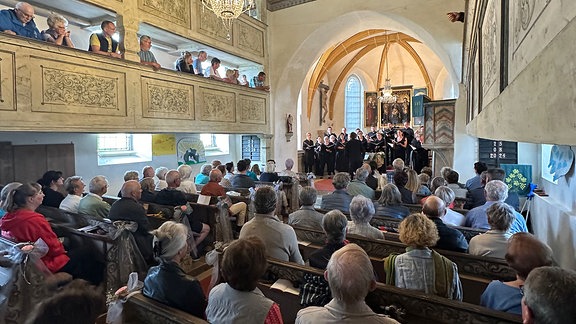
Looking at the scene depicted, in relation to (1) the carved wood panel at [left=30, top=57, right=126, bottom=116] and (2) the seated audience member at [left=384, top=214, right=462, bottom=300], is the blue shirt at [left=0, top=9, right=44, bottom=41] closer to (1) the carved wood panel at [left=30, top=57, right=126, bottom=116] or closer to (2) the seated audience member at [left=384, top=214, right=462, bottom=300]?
(1) the carved wood panel at [left=30, top=57, right=126, bottom=116]

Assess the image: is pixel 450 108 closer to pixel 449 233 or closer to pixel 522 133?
pixel 449 233

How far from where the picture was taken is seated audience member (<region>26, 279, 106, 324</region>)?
297cm

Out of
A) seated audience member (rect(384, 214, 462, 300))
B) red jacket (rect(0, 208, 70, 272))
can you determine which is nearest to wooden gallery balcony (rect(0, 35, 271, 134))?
red jacket (rect(0, 208, 70, 272))

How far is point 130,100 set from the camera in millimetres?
6379

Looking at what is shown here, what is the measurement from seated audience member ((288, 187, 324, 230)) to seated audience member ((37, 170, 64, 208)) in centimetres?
325

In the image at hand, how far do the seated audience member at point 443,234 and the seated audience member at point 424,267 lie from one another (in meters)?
0.64

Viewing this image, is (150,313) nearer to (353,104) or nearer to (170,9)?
(170,9)

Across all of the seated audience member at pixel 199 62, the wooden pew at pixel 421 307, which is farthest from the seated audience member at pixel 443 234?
the seated audience member at pixel 199 62

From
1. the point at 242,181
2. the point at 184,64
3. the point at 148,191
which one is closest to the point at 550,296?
the point at 148,191

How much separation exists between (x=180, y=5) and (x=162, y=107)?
260cm

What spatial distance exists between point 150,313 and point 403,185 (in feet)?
11.9

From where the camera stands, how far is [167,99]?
7188 millimetres

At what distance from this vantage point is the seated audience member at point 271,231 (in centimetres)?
279

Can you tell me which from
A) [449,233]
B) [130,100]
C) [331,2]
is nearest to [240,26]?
[331,2]
